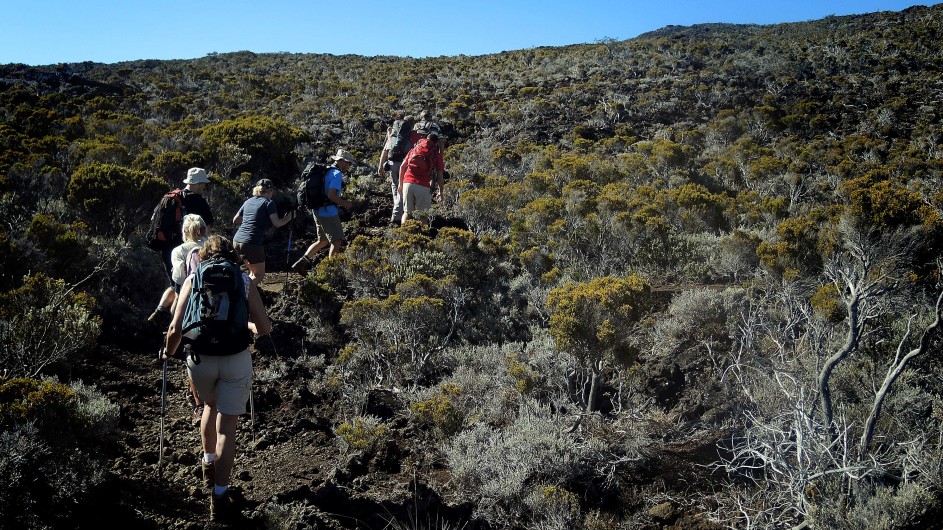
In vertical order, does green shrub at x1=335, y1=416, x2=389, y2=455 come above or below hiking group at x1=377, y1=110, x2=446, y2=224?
below

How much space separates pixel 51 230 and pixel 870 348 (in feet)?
24.2

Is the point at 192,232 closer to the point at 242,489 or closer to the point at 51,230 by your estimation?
the point at 242,489

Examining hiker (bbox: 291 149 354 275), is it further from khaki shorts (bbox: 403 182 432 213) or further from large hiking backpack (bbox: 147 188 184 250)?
large hiking backpack (bbox: 147 188 184 250)

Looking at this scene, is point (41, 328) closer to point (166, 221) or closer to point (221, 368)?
point (166, 221)

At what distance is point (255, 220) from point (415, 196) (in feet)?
8.89

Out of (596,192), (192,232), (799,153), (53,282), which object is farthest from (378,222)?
(799,153)

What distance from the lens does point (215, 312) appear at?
3275 millimetres

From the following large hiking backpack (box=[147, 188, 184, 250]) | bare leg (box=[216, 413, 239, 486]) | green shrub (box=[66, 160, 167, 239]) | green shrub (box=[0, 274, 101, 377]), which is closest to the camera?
bare leg (box=[216, 413, 239, 486])

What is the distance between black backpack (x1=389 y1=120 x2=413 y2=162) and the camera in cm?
868

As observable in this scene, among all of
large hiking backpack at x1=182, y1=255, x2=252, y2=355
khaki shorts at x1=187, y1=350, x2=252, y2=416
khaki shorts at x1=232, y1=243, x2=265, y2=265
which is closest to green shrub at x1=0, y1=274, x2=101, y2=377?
khaki shorts at x1=232, y1=243, x2=265, y2=265

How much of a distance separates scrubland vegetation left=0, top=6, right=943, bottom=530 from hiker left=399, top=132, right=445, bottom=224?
1.40ft

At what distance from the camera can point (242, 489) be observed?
158 inches

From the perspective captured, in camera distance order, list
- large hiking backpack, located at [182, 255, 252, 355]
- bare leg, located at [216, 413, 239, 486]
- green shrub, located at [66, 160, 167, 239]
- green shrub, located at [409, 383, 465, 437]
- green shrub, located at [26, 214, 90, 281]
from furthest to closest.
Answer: green shrub, located at [66, 160, 167, 239] → green shrub, located at [26, 214, 90, 281] → green shrub, located at [409, 383, 465, 437] → bare leg, located at [216, 413, 239, 486] → large hiking backpack, located at [182, 255, 252, 355]

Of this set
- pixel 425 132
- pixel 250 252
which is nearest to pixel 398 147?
pixel 425 132
